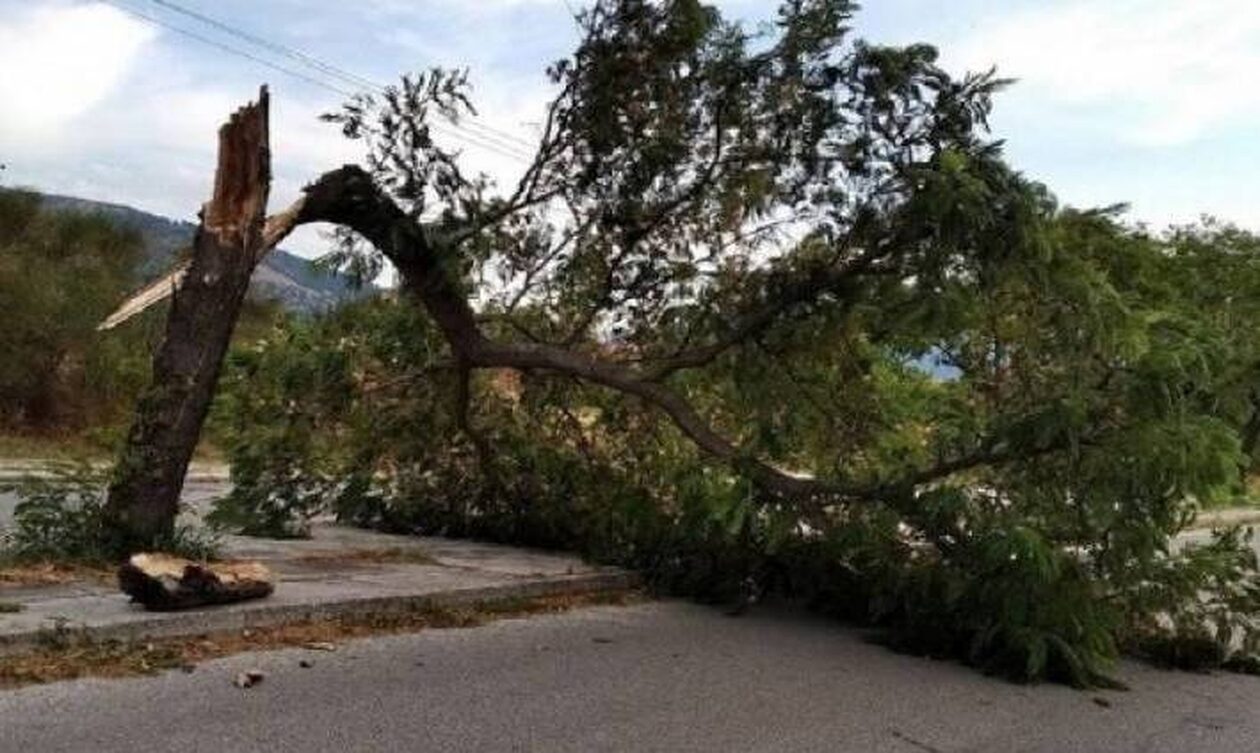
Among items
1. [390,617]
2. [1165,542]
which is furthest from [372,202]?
[1165,542]

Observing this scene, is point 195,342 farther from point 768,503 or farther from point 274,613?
point 768,503

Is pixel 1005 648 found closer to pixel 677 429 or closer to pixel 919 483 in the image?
pixel 919 483

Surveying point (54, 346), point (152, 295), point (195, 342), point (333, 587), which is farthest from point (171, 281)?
point (54, 346)

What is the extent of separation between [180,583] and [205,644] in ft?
1.33

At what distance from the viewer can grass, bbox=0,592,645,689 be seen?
19.1 feet

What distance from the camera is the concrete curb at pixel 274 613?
20.2 feet

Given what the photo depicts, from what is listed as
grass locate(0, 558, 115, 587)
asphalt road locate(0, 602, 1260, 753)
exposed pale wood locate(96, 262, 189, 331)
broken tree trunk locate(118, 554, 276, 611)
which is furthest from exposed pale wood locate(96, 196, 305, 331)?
asphalt road locate(0, 602, 1260, 753)

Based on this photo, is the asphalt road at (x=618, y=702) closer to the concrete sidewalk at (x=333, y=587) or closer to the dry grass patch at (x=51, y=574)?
the concrete sidewalk at (x=333, y=587)

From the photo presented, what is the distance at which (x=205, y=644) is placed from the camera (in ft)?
21.7

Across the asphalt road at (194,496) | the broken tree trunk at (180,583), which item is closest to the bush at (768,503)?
the asphalt road at (194,496)

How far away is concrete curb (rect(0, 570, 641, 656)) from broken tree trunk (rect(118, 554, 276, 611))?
7 centimetres

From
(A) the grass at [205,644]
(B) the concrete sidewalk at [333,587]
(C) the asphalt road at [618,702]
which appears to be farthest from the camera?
(B) the concrete sidewalk at [333,587]

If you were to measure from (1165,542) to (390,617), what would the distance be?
4.84 m

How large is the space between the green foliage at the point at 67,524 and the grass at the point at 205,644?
4.27 ft
